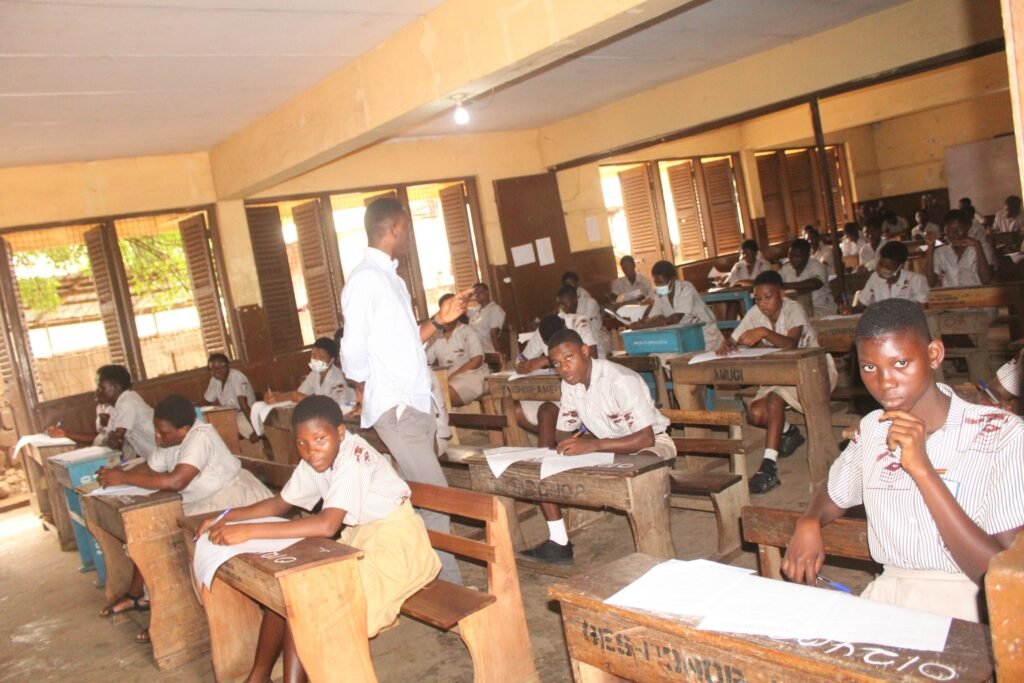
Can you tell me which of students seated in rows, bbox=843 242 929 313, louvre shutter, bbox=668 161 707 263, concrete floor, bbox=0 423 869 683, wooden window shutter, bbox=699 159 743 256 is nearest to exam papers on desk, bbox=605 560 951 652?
concrete floor, bbox=0 423 869 683

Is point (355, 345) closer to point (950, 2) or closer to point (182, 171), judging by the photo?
Answer: point (182, 171)

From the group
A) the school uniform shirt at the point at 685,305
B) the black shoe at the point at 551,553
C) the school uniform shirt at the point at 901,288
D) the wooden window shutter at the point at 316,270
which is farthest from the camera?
the wooden window shutter at the point at 316,270

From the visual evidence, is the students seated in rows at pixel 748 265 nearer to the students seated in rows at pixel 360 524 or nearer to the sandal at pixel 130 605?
the sandal at pixel 130 605

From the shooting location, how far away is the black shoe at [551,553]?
3.96 metres

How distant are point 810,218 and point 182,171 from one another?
11.8 m

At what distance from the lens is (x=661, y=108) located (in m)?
9.55

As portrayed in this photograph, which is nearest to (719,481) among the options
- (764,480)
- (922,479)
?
(764,480)

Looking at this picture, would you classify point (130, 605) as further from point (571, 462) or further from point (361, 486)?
point (571, 462)

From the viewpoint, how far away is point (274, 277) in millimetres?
9102

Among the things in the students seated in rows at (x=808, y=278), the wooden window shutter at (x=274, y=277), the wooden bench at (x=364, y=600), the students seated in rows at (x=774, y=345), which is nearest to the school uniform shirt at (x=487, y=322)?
the wooden window shutter at (x=274, y=277)

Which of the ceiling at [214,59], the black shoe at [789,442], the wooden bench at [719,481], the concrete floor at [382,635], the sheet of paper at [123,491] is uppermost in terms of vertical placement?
the ceiling at [214,59]

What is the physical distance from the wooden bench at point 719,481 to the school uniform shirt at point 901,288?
106 inches

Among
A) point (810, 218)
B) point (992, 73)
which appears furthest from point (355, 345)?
point (810, 218)

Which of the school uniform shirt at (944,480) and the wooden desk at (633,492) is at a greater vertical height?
the school uniform shirt at (944,480)
